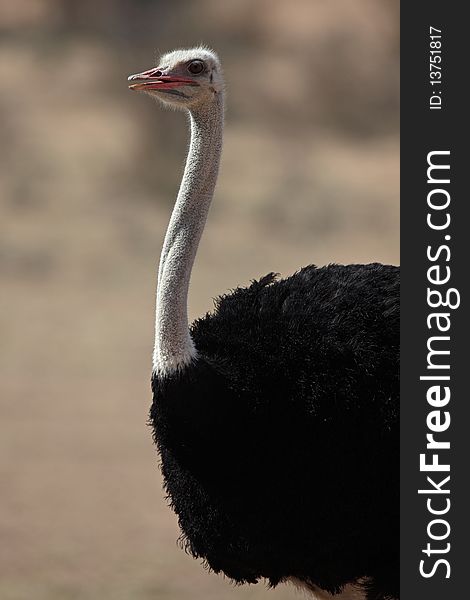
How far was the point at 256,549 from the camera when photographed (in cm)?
368

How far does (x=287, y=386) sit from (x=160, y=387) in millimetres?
338

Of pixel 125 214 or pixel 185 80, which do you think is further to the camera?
pixel 125 214

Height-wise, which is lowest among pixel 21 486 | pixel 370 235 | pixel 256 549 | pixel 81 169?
pixel 256 549

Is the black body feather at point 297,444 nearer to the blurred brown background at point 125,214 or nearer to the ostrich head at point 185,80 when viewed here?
the ostrich head at point 185,80

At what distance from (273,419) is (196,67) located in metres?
0.98

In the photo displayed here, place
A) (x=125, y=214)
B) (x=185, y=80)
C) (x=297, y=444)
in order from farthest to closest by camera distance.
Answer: (x=125, y=214) < (x=185, y=80) < (x=297, y=444)

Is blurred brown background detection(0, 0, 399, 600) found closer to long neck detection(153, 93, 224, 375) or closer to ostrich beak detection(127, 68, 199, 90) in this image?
long neck detection(153, 93, 224, 375)

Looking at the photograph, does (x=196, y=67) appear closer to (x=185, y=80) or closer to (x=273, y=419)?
(x=185, y=80)

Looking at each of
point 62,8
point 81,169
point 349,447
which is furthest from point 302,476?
point 62,8

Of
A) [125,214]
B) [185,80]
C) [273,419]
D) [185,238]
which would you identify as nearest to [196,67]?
[185,80]

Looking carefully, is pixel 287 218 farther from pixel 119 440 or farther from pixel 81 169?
pixel 119 440

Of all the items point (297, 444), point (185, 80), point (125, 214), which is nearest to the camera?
point (297, 444)

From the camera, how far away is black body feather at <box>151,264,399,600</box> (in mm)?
3633

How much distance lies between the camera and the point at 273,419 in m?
3.65
